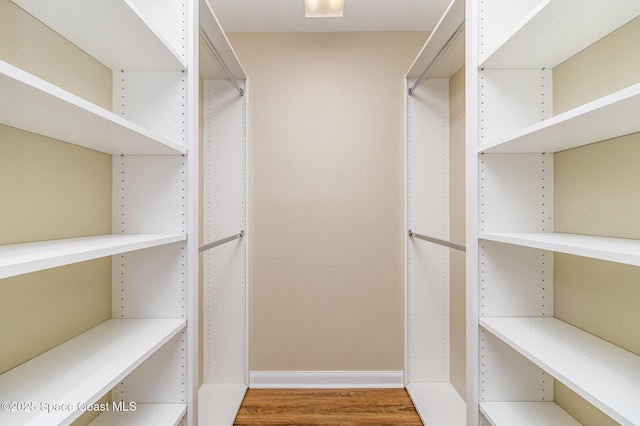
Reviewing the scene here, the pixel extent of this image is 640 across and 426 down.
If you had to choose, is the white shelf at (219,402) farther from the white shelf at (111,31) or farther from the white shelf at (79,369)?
the white shelf at (111,31)

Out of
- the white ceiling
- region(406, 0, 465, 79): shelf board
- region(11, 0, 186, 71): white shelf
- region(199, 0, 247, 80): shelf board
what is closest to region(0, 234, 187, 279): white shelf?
region(11, 0, 186, 71): white shelf

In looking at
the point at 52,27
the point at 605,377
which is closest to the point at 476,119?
the point at 605,377

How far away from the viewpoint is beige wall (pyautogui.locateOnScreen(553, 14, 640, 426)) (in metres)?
1.00

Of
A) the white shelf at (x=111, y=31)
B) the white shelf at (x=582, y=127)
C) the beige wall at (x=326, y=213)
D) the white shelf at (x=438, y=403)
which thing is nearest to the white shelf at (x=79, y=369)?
the white shelf at (x=111, y=31)

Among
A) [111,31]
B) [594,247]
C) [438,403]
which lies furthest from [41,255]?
[438,403]

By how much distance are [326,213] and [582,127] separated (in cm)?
160

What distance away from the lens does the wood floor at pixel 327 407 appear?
6.50 feet

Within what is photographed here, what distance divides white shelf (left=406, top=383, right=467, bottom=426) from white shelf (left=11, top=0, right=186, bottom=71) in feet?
7.10

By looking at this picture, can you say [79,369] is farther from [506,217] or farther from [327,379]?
[327,379]

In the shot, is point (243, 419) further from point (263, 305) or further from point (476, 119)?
point (476, 119)

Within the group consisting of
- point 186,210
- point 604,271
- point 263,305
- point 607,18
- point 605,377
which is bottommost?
point 263,305

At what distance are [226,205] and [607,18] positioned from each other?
6.65ft

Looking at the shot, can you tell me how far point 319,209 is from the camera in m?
2.36

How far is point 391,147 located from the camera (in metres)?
2.36
